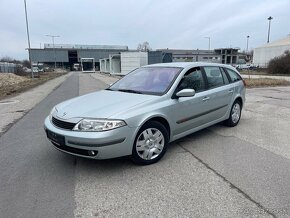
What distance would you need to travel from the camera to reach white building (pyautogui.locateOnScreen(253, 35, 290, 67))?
167 feet

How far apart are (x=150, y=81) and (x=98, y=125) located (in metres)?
1.68

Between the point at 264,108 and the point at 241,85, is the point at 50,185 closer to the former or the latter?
the point at 241,85

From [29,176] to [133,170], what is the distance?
59.5 inches

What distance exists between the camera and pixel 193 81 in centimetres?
484

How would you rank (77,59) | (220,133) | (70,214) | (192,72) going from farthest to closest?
1. (77,59)
2. (220,133)
3. (192,72)
4. (70,214)

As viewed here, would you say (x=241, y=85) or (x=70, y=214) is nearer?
(x=70, y=214)

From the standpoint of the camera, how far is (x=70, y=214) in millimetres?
2766

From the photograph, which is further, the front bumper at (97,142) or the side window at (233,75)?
the side window at (233,75)

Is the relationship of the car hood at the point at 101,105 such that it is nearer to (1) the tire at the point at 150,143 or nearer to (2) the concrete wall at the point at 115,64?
(1) the tire at the point at 150,143

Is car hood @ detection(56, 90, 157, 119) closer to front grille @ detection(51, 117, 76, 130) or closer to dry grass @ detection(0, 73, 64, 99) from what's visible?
front grille @ detection(51, 117, 76, 130)

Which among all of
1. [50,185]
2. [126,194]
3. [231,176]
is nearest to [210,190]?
[231,176]

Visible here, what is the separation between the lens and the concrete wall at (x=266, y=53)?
51.1 m

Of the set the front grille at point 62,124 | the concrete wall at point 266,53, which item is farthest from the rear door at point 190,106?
the concrete wall at point 266,53

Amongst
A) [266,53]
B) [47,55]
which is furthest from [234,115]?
[47,55]
